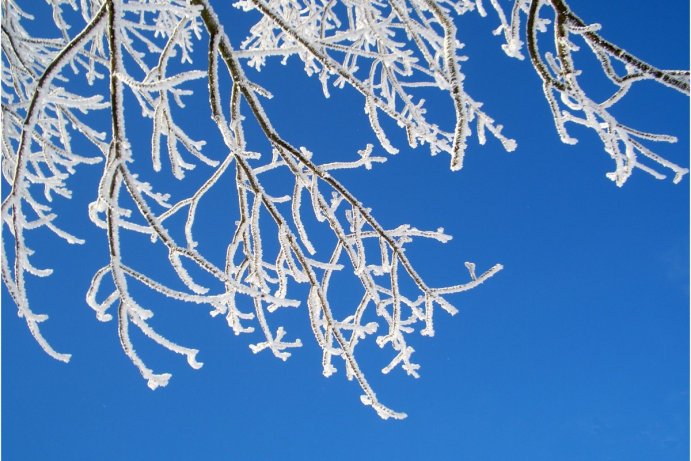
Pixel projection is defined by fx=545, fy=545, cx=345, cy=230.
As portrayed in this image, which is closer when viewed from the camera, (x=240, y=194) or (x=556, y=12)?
(x=556, y=12)

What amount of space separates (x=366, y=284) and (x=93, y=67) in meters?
2.49

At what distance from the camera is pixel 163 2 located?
1543 mm

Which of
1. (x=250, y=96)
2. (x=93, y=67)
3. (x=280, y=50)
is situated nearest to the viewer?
(x=280, y=50)

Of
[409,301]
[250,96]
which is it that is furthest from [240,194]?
[409,301]

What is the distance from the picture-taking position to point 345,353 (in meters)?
2.08

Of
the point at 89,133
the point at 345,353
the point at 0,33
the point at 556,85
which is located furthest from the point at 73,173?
the point at 556,85

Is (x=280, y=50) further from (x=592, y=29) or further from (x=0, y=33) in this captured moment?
(x=0, y=33)

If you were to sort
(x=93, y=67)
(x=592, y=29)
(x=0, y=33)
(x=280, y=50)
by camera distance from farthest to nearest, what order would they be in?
1. (x=93, y=67)
2. (x=0, y=33)
3. (x=280, y=50)
4. (x=592, y=29)

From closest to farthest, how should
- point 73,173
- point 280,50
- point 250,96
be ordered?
A: point 280,50 < point 250,96 < point 73,173

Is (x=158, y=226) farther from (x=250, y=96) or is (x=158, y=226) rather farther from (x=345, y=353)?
(x=345, y=353)

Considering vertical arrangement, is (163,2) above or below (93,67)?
below

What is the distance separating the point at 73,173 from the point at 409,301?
1795 mm

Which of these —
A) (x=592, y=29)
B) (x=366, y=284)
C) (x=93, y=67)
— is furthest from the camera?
(x=93, y=67)

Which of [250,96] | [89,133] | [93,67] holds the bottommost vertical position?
[250,96]
